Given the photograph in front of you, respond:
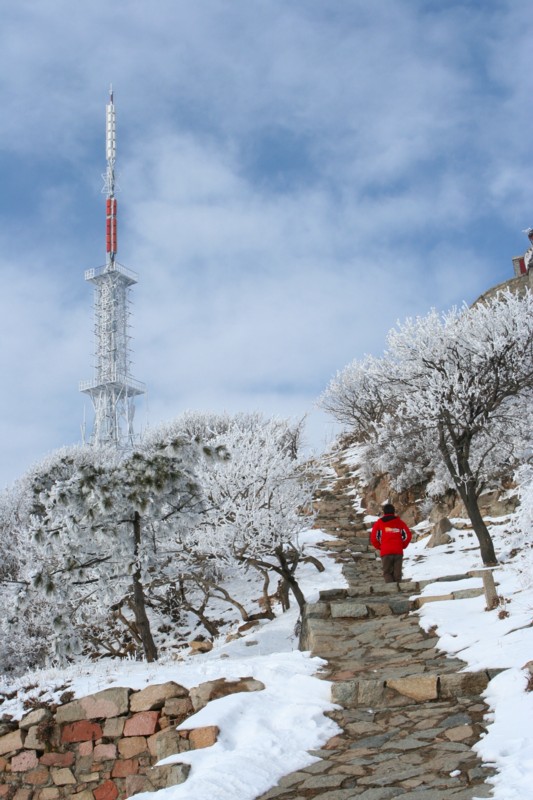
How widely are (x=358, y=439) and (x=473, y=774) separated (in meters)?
30.2

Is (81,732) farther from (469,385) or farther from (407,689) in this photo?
(469,385)

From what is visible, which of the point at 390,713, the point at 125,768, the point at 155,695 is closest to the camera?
the point at 390,713

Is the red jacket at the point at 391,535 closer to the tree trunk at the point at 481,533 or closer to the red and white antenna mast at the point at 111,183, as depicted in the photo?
the tree trunk at the point at 481,533

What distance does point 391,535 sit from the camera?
13.0 meters

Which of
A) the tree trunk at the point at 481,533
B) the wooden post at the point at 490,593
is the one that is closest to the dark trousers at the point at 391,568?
the tree trunk at the point at 481,533

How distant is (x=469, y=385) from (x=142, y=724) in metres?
11.5

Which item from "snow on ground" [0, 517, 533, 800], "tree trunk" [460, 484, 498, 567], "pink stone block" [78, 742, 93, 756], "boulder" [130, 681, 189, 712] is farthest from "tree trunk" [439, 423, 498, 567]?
"pink stone block" [78, 742, 93, 756]

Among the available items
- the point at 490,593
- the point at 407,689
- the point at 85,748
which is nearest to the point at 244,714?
the point at 407,689

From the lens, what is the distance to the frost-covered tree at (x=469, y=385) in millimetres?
15156

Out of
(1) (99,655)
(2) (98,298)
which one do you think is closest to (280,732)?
(1) (99,655)

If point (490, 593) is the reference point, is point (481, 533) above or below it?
above

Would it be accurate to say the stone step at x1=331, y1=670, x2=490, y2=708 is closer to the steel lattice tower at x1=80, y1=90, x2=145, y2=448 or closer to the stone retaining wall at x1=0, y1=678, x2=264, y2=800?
the stone retaining wall at x1=0, y1=678, x2=264, y2=800

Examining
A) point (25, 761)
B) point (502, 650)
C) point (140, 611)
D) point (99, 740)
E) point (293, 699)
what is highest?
point (140, 611)

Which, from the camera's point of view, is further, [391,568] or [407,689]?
[391,568]
